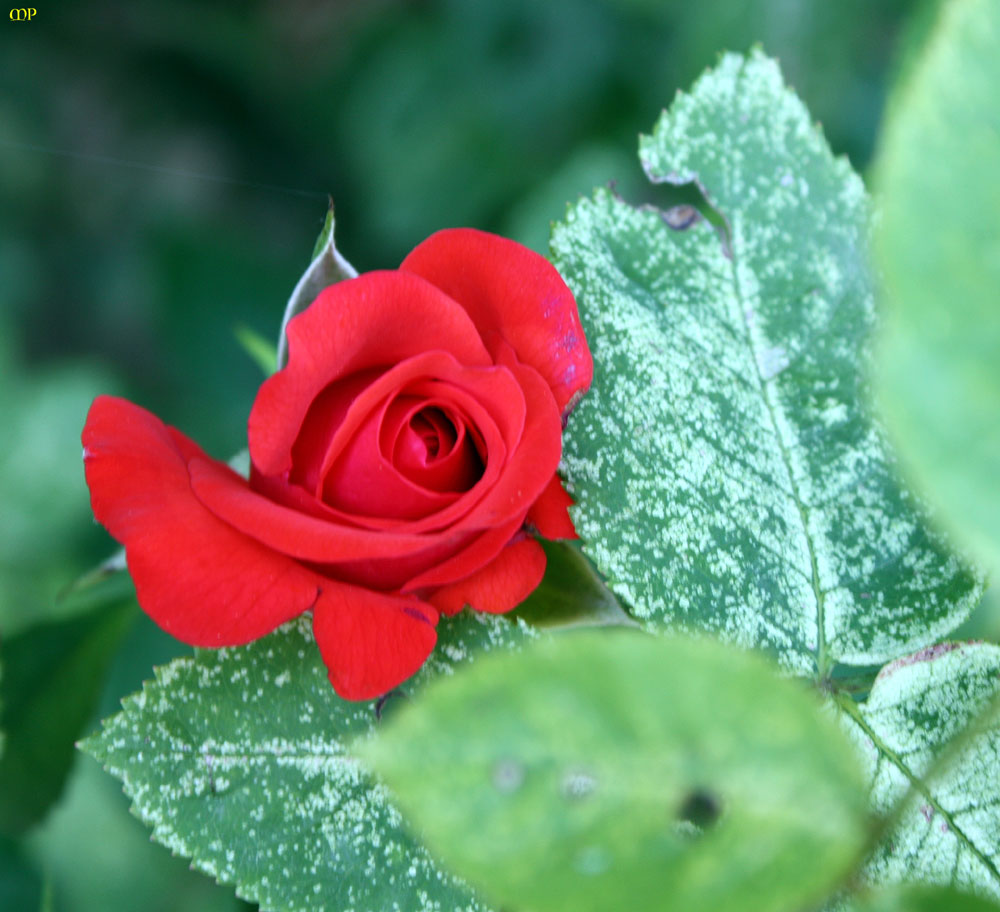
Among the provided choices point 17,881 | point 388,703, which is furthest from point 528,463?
point 17,881

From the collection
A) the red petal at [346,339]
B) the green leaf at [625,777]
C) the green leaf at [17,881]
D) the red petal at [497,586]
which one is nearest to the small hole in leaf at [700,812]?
the green leaf at [625,777]

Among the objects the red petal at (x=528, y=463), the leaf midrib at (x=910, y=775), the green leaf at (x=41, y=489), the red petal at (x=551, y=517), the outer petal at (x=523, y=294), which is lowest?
the green leaf at (x=41, y=489)

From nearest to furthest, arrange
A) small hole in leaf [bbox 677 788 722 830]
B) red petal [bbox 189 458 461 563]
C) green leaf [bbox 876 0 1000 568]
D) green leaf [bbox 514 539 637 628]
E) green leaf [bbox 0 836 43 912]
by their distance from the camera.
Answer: green leaf [bbox 876 0 1000 568] → small hole in leaf [bbox 677 788 722 830] → red petal [bbox 189 458 461 563] → green leaf [bbox 514 539 637 628] → green leaf [bbox 0 836 43 912]

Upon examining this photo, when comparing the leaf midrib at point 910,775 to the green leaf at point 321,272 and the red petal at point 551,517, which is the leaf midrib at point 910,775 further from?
the green leaf at point 321,272

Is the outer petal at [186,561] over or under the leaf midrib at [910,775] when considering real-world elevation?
under

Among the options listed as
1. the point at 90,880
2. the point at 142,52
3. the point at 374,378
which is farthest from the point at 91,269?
the point at 374,378

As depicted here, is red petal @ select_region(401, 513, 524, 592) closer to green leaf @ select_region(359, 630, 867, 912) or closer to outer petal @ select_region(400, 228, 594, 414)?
outer petal @ select_region(400, 228, 594, 414)

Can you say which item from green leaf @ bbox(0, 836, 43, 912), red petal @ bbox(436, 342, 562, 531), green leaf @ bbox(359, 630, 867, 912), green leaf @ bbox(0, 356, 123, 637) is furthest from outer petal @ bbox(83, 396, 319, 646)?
green leaf @ bbox(0, 356, 123, 637)
